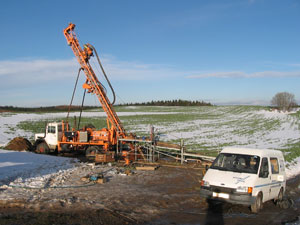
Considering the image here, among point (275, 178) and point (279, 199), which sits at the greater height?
point (275, 178)

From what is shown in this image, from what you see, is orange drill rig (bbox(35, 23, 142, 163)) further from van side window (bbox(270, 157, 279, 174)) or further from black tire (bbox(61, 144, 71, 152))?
van side window (bbox(270, 157, 279, 174))

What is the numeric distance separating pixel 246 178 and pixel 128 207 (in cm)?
362

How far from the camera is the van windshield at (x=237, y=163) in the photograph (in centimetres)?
1014

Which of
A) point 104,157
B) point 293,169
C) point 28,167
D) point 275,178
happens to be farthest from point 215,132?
point 275,178

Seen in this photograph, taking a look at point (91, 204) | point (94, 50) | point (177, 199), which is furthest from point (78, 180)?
point (94, 50)

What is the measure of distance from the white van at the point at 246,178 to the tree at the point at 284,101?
94.6m

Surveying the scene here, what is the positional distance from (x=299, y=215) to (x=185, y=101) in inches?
4982

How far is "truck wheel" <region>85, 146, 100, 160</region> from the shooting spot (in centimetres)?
1923

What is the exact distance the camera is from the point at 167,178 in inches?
562

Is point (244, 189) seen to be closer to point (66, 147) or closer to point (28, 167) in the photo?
point (28, 167)

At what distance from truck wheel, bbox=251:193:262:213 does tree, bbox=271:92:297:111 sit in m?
95.8

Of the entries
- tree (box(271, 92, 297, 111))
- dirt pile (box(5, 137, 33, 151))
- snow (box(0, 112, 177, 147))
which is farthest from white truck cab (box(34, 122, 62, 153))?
tree (box(271, 92, 297, 111))

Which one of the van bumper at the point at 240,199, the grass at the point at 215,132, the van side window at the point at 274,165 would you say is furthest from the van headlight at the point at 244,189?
the grass at the point at 215,132

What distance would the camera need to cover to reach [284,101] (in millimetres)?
99875
